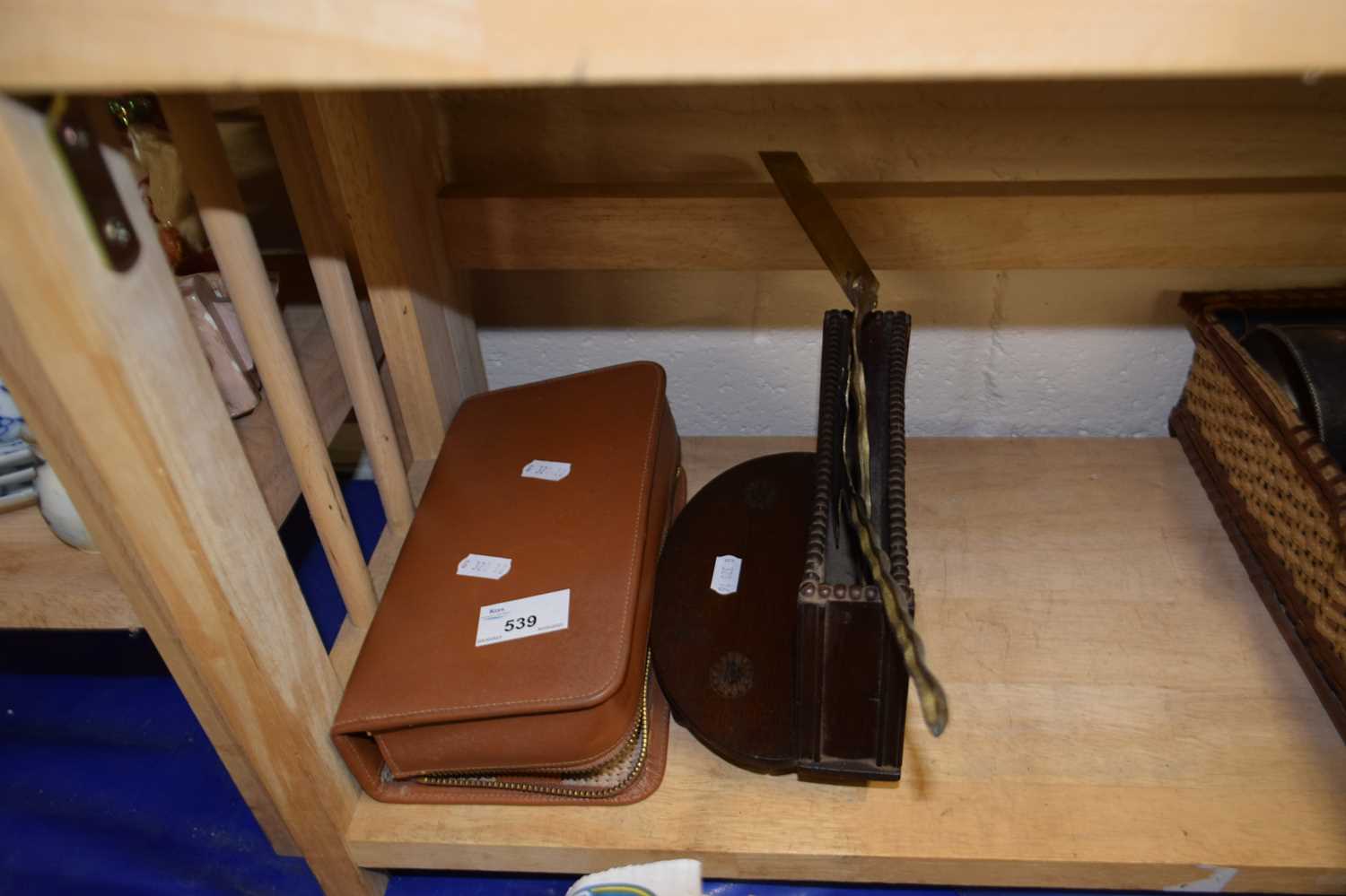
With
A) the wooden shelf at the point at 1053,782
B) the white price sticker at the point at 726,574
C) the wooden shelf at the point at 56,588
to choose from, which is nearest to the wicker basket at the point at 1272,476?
the wooden shelf at the point at 1053,782

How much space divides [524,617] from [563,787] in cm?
15

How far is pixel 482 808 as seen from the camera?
2.41ft

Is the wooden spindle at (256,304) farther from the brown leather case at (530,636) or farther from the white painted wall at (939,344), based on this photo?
the white painted wall at (939,344)

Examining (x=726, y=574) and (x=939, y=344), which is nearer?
(x=726, y=574)

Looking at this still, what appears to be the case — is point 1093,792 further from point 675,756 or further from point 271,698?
point 271,698

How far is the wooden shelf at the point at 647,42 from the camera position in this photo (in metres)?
0.34

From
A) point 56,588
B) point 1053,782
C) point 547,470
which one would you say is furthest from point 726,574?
point 56,588

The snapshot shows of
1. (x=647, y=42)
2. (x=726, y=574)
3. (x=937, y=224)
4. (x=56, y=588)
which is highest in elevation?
(x=647, y=42)

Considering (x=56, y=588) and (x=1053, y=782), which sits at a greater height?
(x=56, y=588)

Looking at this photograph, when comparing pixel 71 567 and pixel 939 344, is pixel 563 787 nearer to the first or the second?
pixel 71 567

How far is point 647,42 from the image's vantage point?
1.16 feet

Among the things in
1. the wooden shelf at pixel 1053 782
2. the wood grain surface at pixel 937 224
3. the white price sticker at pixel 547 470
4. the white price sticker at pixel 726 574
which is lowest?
the wooden shelf at pixel 1053 782

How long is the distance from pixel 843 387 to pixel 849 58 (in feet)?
1.17

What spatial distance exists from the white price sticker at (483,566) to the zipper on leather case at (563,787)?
140 mm
